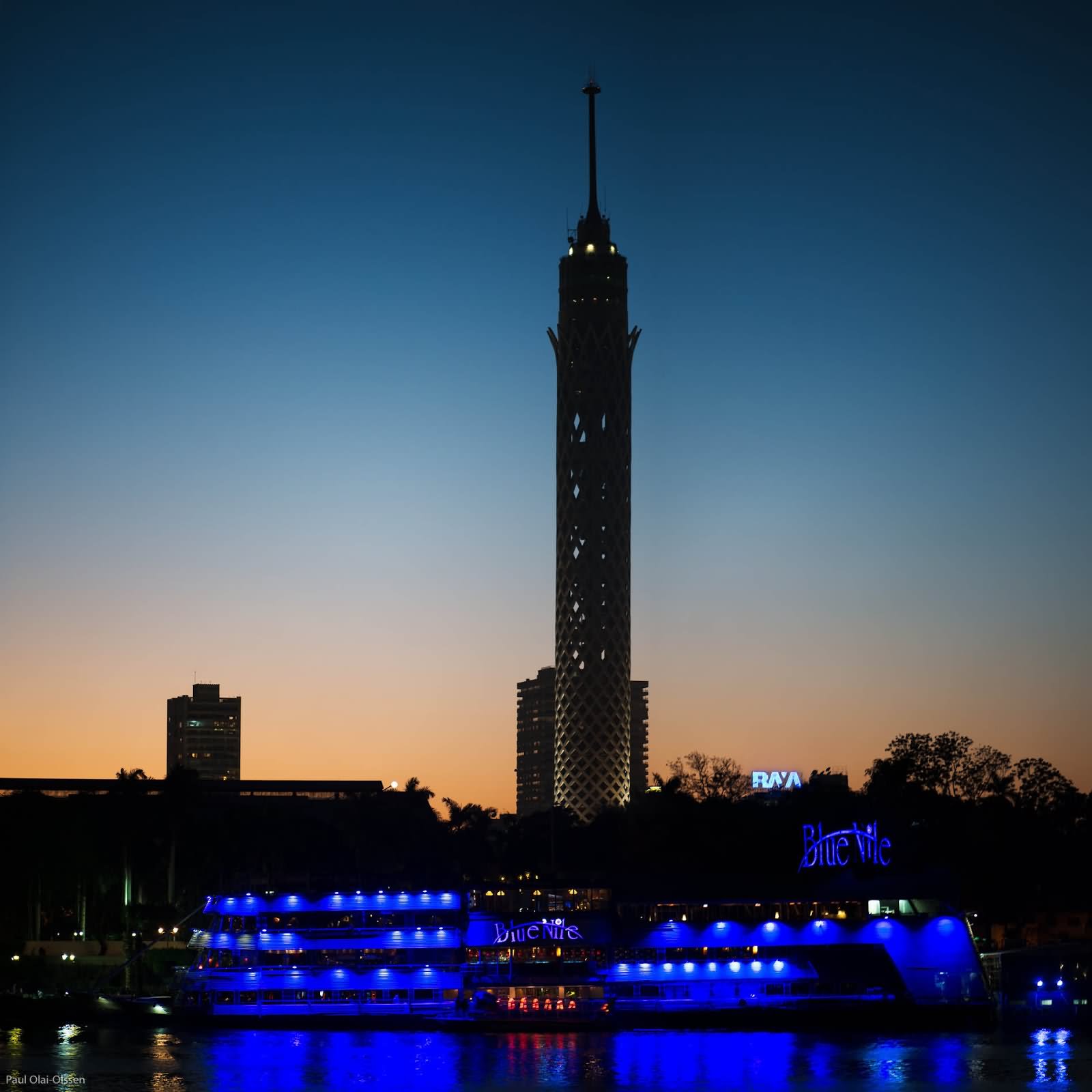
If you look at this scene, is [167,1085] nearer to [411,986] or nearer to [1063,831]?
[411,986]

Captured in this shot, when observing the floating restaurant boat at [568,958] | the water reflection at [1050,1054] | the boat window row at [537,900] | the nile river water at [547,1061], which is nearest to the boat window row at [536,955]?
the floating restaurant boat at [568,958]

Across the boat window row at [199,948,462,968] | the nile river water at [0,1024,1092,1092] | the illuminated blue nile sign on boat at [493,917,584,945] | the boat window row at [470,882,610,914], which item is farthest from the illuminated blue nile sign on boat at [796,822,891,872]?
the boat window row at [199,948,462,968]

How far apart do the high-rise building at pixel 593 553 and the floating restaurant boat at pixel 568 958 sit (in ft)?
274

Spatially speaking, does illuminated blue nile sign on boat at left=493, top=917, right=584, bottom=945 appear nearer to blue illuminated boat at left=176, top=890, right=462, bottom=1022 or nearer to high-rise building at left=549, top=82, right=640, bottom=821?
blue illuminated boat at left=176, top=890, right=462, bottom=1022

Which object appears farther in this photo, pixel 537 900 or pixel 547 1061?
pixel 537 900

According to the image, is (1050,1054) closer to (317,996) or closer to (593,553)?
(317,996)

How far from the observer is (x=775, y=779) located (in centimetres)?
15762

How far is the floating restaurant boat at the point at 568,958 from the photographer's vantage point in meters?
88.8

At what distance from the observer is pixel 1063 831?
13588 cm

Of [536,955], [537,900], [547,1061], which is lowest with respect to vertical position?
[547,1061]

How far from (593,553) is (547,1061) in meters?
102

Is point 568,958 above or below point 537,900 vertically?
below

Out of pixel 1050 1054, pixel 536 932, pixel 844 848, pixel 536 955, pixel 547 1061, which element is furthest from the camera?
pixel 844 848

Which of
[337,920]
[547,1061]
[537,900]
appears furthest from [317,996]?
[547,1061]
